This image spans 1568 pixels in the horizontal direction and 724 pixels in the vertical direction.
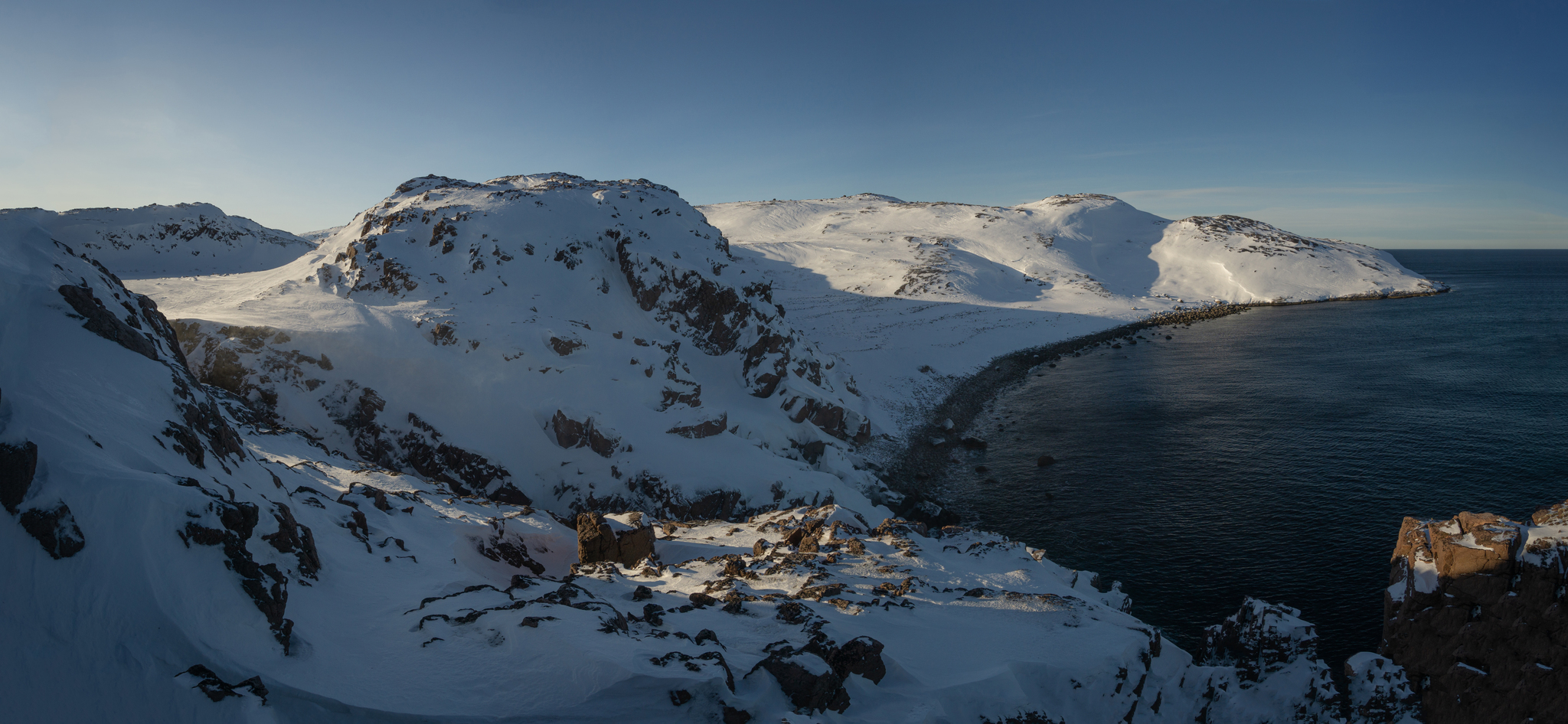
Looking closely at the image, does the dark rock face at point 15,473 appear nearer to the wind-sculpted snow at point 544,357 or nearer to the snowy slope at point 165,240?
the wind-sculpted snow at point 544,357

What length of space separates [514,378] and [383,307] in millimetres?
12965

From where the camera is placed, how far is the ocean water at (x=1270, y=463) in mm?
29391

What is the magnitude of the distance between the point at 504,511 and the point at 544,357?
1374 cm

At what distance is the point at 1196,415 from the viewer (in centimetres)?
5147

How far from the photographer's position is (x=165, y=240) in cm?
7025

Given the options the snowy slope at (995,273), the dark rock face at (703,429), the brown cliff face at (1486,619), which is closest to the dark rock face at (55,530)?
the dark rock face at (703,429)

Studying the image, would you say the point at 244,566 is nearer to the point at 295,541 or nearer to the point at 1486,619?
the point at 295,541

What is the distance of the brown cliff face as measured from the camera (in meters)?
16.8

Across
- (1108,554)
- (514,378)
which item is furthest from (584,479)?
(1108,554)

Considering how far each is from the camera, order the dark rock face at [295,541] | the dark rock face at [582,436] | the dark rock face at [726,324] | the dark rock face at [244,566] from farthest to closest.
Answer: the dark rock face at [726,324], the dark rock face at [582,436], the dark rock face at [295,541], the dark rock face at [244,566]

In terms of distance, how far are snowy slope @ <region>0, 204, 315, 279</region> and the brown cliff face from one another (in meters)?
91.8

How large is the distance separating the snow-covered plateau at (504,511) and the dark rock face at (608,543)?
12cm

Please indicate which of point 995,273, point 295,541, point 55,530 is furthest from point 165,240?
point 995,273

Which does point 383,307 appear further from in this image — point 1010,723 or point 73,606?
point 1010,723
